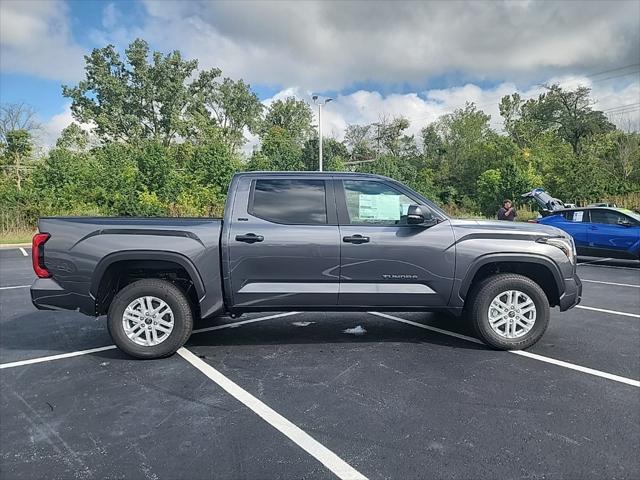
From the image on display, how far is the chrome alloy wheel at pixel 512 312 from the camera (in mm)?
4656

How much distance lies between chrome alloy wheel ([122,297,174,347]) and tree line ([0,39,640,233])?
17843 mm

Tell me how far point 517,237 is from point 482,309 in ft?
2.75

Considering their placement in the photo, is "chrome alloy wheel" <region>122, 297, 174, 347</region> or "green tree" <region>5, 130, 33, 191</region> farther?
"green tree" <region>5, 130, 33, 191</region>

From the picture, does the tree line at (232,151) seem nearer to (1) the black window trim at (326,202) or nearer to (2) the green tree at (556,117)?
(2) the green tree at (556,117)

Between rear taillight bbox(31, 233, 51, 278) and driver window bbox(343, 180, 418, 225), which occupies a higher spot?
driver window bbox(343, 180, 418, 225)

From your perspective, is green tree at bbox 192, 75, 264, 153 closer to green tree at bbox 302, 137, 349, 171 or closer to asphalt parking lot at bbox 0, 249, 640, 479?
green tree at bbox 302, 137, 349, 171

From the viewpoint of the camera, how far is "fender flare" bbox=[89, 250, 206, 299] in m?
4.39

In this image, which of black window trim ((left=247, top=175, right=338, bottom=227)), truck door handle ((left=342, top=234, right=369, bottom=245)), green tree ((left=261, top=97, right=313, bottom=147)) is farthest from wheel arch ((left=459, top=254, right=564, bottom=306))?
green tree ((left=261, top=97, right=313, bottom=147))

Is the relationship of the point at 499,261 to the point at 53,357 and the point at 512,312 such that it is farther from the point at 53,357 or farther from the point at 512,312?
the point at 53,357

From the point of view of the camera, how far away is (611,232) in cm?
1136

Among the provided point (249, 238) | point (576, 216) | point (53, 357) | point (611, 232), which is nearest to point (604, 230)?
point (611, 232)

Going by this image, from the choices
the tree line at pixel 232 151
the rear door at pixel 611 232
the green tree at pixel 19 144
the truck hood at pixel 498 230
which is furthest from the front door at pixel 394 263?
the green tree at pixel 19 144

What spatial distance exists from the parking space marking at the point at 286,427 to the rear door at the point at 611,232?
435 inches

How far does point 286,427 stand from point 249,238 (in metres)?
1.95
